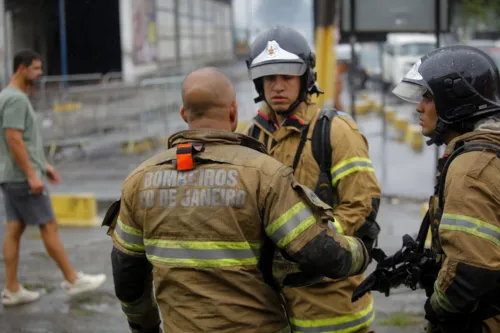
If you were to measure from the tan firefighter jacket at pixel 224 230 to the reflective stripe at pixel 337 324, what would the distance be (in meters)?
0.56

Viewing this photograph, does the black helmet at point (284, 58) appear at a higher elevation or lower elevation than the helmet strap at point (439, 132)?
higher

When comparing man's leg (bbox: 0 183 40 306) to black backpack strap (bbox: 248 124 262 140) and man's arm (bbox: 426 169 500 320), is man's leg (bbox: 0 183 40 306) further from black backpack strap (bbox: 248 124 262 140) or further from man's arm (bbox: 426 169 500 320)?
man's arm (bbox: 426 169 500 320)

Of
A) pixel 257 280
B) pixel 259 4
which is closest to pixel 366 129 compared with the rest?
pixel 259 4

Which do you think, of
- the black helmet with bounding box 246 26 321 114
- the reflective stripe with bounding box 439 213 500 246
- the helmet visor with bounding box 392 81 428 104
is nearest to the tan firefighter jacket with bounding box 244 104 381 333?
the black helmet with bounding box 246 26 321 114

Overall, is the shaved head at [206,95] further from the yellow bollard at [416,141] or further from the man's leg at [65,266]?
the yellow bollard at [416,141]

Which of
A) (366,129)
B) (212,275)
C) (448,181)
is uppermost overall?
(448,181)

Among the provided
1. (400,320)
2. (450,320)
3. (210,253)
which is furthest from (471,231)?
(400,320)

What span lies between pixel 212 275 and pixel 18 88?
3.70 meters

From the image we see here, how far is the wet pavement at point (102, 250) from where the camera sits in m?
5.22

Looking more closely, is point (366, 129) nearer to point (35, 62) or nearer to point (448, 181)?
point (35, 62)

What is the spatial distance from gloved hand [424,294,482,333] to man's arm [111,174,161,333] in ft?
3.31

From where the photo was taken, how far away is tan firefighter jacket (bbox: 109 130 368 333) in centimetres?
231

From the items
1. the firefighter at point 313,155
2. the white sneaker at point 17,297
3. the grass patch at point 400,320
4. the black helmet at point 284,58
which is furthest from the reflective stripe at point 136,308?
the white sneaker at point 17,297

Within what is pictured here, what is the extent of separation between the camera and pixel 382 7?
874 cm
